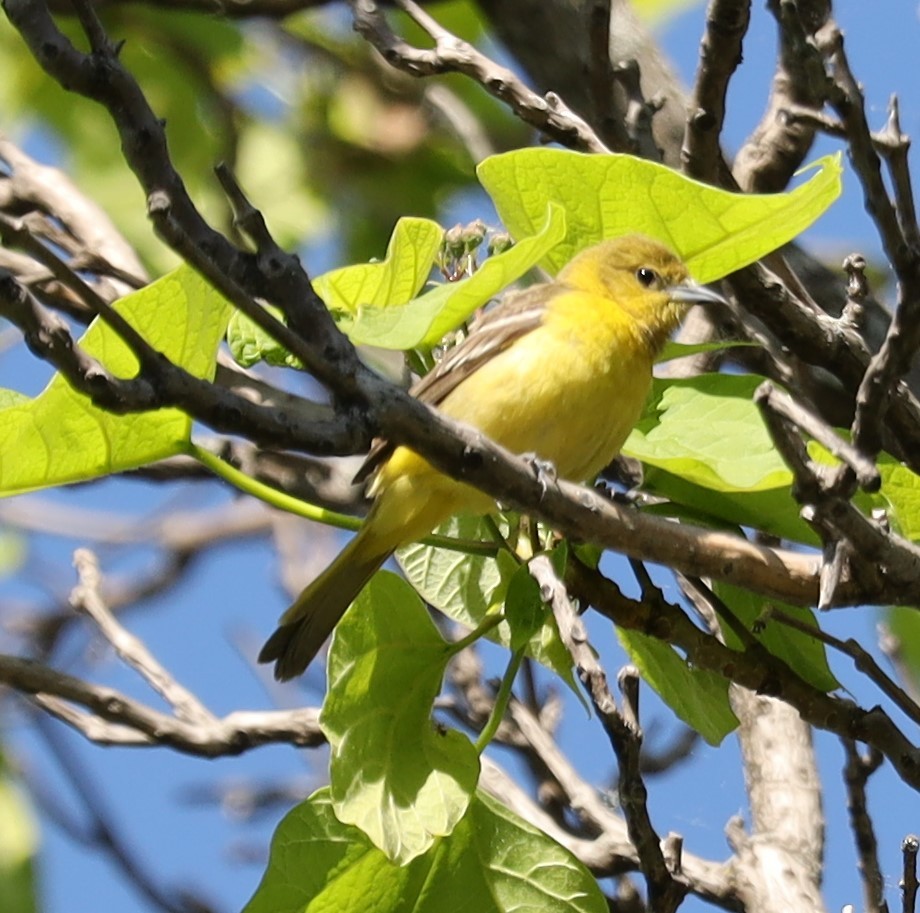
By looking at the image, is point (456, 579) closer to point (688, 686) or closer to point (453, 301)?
point (688, 686)

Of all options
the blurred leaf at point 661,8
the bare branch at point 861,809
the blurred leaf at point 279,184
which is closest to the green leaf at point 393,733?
the bare branch at point 861,809

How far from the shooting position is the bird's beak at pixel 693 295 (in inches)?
111

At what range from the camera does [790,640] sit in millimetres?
2271

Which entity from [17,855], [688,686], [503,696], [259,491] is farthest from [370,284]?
[17,855]

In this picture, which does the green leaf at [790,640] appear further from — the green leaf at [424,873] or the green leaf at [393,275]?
the green leaf at [393,275]

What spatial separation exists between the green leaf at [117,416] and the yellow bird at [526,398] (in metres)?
0.50

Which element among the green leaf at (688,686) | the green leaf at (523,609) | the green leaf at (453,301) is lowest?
the green leaf at (523,609)

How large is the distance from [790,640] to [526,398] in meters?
0.77

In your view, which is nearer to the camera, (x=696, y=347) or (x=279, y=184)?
(x=696, y=347)

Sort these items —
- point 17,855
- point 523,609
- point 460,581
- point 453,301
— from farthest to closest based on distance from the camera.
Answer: point 17,855 → point 460,581 → point 523,609 → point 453,301

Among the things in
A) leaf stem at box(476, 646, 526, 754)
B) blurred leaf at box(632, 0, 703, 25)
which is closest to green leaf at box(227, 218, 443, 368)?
leaf stem at box(476, 646, 526, 754)

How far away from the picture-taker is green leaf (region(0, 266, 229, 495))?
6.45ft

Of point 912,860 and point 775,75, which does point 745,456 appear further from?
point 775,75

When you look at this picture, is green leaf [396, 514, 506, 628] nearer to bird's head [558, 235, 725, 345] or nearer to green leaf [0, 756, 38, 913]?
bird's head [558, 235, 725, 345]
